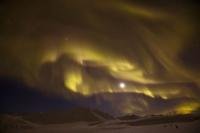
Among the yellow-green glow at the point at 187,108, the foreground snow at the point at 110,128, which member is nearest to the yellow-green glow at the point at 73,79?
the foreground snow at the point at 110,128

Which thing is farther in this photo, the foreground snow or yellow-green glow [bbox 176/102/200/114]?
yellow-green glow [bbox 176/102/200/114]

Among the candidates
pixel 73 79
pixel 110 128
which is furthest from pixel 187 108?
pixel 73 79

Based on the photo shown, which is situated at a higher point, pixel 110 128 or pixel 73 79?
pixel 73 79

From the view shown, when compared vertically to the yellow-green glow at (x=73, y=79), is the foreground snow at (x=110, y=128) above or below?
below

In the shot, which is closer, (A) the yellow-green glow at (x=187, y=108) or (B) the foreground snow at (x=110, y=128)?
(B) the foreground snow at (x=110, y=128)

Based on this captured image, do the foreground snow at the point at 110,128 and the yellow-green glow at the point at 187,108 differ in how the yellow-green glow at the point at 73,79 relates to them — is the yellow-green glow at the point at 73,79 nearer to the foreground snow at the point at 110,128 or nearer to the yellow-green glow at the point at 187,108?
the foreground snow at the point at 110,128

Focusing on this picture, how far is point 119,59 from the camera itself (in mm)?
2838

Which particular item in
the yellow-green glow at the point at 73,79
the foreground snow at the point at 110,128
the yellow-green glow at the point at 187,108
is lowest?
the foreground snow at the point at 110,128

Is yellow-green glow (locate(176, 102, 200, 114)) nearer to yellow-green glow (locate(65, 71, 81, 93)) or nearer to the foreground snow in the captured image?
the foreground snow

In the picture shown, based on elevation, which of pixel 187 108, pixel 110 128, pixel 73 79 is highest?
pixel 73 79

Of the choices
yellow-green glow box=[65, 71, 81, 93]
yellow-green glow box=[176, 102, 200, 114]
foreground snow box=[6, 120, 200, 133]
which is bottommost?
foreground snow box=[6, 120, 200, 133]

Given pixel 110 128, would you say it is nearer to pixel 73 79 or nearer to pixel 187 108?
pixel 73 79

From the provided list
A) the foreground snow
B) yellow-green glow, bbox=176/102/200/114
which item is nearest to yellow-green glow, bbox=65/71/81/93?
the foreground snow

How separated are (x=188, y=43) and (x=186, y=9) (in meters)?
0.30
